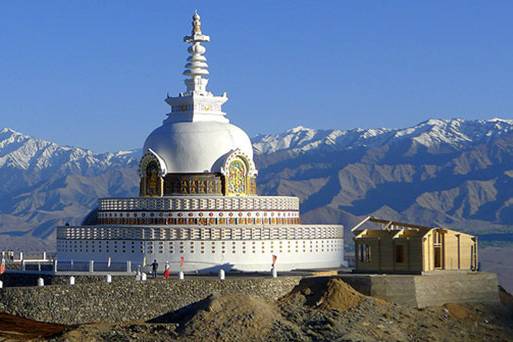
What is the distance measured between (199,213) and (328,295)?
16922 mm

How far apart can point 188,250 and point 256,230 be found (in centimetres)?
345

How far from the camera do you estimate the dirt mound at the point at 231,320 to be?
50.5 metres

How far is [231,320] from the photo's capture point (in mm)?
51281

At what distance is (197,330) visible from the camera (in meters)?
50.6

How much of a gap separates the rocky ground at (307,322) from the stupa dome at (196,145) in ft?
55.4

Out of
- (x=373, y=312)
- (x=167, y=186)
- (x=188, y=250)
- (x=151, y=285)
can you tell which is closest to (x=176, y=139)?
(x=167, y=186)

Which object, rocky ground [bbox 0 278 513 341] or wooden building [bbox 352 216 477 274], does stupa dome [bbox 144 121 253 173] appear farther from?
rocky ground [bbox 0 278 513 341]

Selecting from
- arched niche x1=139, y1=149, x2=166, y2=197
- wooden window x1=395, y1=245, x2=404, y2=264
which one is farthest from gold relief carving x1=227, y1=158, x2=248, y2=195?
wooden window x1=395, y1=245, x2=404, y2=264

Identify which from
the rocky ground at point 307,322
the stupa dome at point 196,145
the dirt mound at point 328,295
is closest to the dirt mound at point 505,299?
the rocky ground at point 307,322

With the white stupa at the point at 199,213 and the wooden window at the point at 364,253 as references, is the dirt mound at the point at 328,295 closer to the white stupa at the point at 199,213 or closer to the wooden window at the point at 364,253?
the wooden window at the point at 364,253

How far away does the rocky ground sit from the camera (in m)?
50.4

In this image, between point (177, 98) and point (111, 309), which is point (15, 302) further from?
point (177, 98)

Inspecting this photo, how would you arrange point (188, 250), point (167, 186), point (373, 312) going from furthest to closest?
point (167, 186)
point (188, 250)
point (373, 312)

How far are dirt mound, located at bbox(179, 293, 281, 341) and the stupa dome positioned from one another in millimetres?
21647
